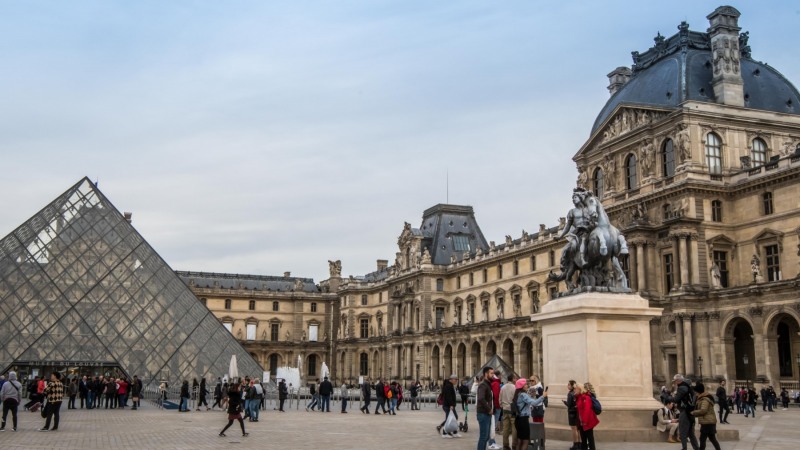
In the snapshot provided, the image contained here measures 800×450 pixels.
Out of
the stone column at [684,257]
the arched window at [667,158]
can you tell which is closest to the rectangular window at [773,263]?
the stone column at [684,257]

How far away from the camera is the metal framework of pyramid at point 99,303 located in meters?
34.1

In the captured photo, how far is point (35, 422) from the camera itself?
18.9 metres

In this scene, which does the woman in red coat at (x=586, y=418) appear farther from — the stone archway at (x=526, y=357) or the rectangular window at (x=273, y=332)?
the rectangular window at (x=273, y=332)

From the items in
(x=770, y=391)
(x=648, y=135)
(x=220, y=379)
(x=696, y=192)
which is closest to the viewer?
(x=770, y=391)

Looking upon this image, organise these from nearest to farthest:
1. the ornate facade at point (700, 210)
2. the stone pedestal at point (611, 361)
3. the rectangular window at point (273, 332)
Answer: the stone pedestal at point (611, 361) → the ornate facade at point (700, 210) → the rectangular window at point (273, 332)

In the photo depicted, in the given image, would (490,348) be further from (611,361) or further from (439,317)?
(611,361)

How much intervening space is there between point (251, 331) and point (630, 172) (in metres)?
51.8

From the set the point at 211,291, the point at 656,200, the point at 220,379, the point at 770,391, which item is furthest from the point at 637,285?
the point at 211,291

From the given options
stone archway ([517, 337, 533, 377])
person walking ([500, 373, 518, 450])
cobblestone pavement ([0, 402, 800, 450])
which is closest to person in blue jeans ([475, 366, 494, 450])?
person walking ([500, 373, 518, 450])

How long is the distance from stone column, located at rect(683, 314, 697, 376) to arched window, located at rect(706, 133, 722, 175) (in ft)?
25.1

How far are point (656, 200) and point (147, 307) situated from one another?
81.7ft

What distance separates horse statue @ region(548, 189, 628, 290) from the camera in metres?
13.4

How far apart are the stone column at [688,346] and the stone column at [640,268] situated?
294 cm

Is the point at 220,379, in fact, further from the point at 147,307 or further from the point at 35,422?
the point at 35,422
